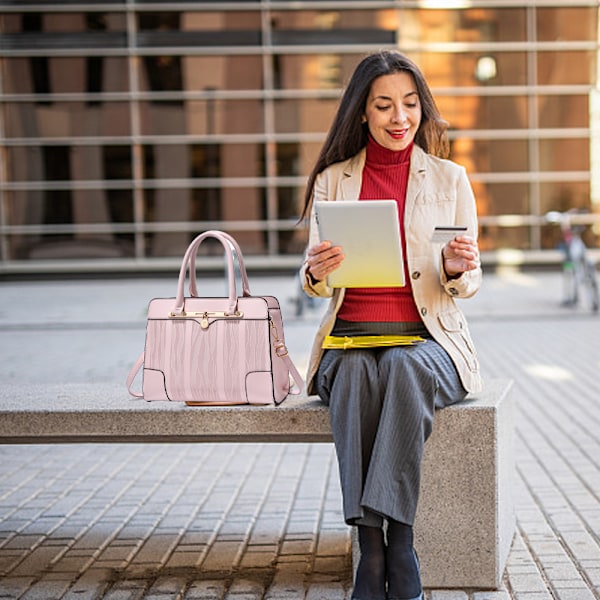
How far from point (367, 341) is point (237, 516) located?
1598 millimetres

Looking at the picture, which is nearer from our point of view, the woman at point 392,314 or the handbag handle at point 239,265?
the woman at point 392,314

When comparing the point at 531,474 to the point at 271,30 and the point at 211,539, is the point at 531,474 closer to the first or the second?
the point at 211,539

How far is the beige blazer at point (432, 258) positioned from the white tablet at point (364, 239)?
0.57 feet

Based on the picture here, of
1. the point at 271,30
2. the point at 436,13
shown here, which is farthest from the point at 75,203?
the point at 436,13

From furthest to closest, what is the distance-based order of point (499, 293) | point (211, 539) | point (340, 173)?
point (499, 293)
point (211, 539)
point (340, 173)

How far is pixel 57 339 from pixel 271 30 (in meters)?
11.2

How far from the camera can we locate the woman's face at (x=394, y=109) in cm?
437

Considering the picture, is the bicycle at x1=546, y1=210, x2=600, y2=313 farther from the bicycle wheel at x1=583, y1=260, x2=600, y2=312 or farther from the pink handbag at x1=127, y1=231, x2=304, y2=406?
the pink handbag at x1=127, y1=231, x2=304, y2=406

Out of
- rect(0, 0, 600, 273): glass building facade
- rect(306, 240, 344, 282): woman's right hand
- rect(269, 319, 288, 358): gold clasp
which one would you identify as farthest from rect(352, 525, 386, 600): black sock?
rect(0, 0, 600, 273): glass building facade

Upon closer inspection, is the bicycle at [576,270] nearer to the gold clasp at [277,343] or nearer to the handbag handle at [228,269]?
the handbag handle at [228,269]

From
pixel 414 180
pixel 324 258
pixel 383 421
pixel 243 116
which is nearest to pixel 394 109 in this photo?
pixel 414 180

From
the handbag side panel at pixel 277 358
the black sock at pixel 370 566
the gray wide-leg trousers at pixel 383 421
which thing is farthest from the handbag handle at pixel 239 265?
the black sock at pixel 370 566

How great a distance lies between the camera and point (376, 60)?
4.39 meters

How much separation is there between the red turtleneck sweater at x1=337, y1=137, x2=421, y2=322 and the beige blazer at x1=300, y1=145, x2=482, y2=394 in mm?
40
